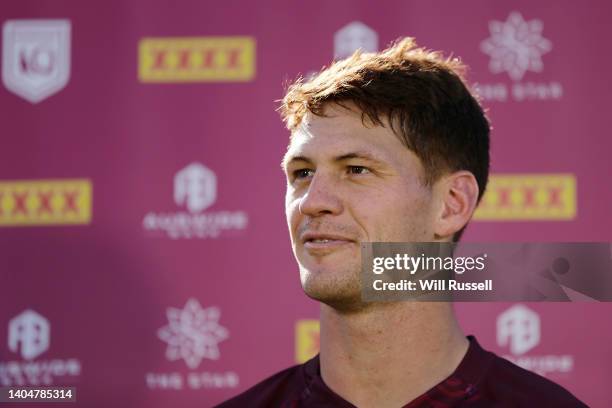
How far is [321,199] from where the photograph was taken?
5.77ft

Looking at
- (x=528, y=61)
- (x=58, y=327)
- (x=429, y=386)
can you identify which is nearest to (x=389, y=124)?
(x=429, y=386)

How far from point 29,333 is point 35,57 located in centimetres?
112

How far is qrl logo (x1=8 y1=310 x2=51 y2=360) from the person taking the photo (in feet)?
10.9

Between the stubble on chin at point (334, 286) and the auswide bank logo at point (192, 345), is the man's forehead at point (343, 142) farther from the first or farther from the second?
the auswide bank logo at point (192, 345)

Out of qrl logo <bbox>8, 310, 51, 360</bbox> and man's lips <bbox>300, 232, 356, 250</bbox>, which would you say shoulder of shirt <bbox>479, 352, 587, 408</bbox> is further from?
qrl logo <bbox>8, 310, 51, 360</bbox>

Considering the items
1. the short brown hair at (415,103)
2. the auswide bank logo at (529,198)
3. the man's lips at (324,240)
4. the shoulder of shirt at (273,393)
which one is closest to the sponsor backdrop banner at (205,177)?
the auswide bank logo at (529,198)

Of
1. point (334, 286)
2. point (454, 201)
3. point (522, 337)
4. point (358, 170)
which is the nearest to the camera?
point (334, 286)

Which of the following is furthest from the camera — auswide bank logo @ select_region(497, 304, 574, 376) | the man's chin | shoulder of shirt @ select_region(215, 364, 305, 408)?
auswide bank logo @ select_region(497, 304, 574, 376)

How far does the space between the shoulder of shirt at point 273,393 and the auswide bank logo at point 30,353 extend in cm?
146

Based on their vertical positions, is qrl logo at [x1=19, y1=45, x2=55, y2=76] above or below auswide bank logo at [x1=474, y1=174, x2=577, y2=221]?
above

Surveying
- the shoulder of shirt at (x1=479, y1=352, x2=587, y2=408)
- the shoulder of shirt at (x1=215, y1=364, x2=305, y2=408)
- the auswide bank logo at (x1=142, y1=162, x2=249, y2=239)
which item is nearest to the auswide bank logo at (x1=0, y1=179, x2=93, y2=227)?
the auswide bank logo at (x1=142, y1=162, x2=249, y2=239)

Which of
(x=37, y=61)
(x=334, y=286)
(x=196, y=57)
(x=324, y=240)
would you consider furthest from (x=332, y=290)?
(x=37, y=61)

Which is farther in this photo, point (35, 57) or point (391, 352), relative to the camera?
point (35, 57)

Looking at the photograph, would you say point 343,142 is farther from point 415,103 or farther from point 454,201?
point 454,201
